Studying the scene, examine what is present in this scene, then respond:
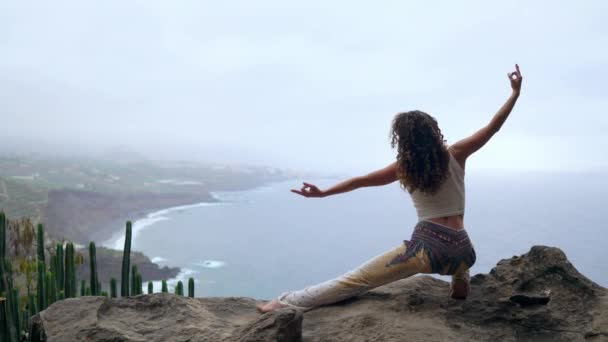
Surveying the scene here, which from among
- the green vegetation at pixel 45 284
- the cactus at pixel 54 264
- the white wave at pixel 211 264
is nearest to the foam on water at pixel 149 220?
the white wave at pixel 211 264

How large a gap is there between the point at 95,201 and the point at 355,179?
73.1 feet

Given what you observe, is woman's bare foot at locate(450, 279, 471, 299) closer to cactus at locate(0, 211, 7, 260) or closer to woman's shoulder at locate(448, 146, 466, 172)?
woman's shoulder at locate(448, 146, 466, 172)

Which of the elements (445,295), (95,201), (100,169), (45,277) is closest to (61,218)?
(95,201)

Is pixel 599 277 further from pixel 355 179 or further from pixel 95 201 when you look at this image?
pixel 95 201

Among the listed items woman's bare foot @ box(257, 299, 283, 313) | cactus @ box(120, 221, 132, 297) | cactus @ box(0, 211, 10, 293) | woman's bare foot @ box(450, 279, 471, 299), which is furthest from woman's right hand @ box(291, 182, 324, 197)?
cactus @ box(0, 211, 10, 293)

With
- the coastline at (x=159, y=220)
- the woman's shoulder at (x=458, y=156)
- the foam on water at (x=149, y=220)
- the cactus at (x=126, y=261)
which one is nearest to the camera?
the woman's shoulder at (x=458, y=156)

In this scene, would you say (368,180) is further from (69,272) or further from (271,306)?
(69,272)

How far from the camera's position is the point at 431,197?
3363 millimetres

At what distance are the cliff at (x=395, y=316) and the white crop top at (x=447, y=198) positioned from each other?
0.70 metres

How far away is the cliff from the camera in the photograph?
10.0ft

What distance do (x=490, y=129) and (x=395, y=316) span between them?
1.47m

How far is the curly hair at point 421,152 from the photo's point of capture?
3254 millimetres

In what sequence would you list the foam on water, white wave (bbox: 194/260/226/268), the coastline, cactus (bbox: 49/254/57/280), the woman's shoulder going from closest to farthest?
the woman's shoulder
cactus (bbox: 49/254/57/280)
the coastline
white wave (bbox: 194/260/226/268)
the foam on water

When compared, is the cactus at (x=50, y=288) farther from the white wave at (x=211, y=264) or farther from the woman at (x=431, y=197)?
the white wave at (x=211, y=264)
